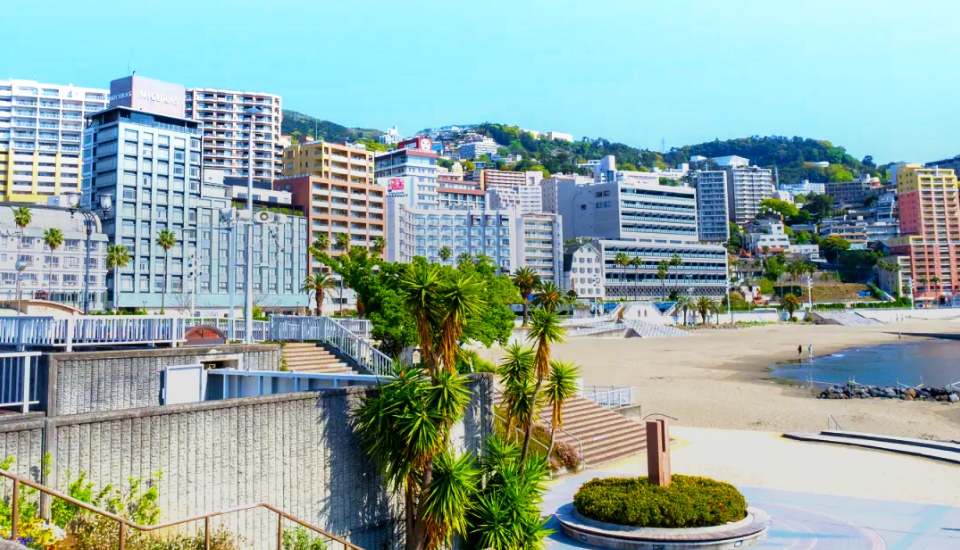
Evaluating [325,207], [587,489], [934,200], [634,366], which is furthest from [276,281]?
[934,200]

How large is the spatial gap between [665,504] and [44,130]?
162161 millimetres

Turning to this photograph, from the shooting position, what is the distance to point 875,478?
21.2 metres

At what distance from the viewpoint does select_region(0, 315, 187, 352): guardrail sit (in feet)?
52.6

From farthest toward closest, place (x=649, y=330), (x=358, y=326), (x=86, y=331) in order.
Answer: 1. (x=649, y=330)
2. (x=358, y=326)
3. (x=86, y=331)

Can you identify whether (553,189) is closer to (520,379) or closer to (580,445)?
(580,445)

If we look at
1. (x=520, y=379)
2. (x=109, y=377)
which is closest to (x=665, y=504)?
(x=520, y=379)

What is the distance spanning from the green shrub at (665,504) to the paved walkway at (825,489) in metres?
0.91

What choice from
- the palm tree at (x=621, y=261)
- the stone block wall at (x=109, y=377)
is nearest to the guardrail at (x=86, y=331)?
the stone block wall at (x=109, y=377)

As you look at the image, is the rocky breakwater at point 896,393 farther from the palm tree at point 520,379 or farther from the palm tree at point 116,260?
the palm tree at point 116,260

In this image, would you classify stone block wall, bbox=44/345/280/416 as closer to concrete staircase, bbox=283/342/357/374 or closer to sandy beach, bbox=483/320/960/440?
concrete staircase, bbox=283/342/357/374

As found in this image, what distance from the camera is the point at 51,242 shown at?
68.7m

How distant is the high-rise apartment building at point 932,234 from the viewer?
589ft

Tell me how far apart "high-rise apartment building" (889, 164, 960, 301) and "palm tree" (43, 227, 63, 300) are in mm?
185824

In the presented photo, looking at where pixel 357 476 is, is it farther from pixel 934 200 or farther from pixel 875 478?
pixel 934 200
